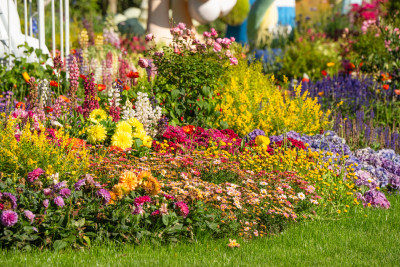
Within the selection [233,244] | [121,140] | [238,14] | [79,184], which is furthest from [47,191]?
[238,14]

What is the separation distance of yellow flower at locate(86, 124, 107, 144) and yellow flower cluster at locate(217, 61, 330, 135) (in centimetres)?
179

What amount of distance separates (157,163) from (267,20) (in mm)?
10938

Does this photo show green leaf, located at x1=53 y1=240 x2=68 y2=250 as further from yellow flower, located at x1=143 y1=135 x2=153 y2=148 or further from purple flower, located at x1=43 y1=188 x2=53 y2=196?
yellow flower, located at x1=143 y1=135 x2=153 y2=148

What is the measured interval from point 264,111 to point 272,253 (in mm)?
2939

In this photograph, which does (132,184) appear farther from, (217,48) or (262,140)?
(217,48)

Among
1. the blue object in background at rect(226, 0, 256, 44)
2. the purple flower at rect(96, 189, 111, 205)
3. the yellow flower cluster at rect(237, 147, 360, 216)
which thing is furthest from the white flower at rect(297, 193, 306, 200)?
the blue object in background at rect(226, 0, 256, 44)

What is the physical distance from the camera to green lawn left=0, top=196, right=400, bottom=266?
351 cm

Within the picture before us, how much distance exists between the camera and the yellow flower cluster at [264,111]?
6.48 metres

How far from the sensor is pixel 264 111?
6.53m

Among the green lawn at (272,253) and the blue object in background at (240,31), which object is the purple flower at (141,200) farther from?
the blue object in background at (240,31)

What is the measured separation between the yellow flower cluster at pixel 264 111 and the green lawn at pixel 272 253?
2135 mm

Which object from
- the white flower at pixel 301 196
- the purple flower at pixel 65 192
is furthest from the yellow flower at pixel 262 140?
the purple flower at pixel 65 192

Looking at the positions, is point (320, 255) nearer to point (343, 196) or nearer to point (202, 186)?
point (202, 186)

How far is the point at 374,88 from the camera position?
834 cm
